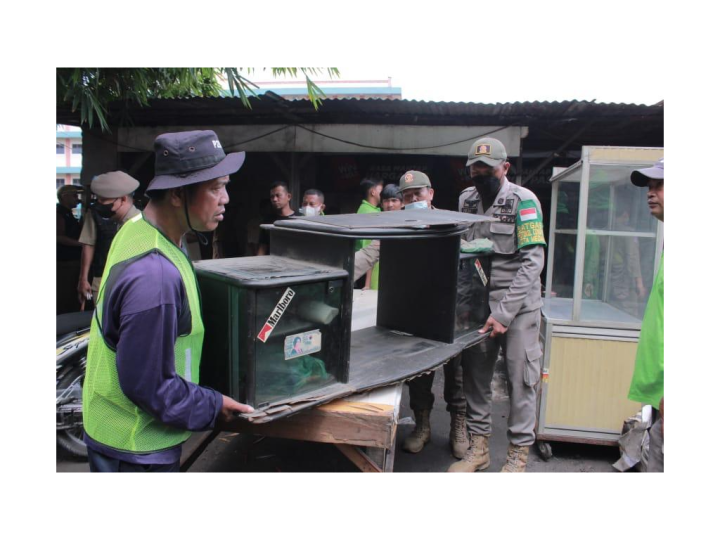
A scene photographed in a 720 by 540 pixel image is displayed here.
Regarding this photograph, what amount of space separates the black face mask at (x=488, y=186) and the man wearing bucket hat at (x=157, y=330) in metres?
1.83

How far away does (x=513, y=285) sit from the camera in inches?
111

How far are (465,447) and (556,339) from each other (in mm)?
1029

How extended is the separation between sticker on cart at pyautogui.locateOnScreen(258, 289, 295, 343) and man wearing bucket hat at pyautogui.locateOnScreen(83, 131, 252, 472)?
21 cm

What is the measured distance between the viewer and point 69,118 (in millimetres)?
6949

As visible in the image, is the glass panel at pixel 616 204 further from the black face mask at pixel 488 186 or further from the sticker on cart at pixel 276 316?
the sticker on cart at pixel 276 316

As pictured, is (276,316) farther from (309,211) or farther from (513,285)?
(309,211)

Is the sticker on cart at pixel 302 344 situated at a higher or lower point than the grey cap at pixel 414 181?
lower

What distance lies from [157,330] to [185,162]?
1.74 ft

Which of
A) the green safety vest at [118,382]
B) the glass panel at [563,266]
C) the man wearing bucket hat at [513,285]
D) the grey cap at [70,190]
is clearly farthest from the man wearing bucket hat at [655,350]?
the grey cap at [70,190]

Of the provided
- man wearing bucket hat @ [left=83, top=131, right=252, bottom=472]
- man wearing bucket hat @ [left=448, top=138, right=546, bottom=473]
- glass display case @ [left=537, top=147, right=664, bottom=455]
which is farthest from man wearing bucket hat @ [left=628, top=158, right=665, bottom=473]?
man wearing bucket hat @ [left=83, top=131, right=252, bottom=472]

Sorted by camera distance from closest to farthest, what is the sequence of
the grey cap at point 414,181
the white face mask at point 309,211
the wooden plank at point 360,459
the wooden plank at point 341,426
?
the wooden plank at point 341,426 → the wooden plank at point 360,459 → the grey cap at point 414,181 → the white face mask at point 309,211

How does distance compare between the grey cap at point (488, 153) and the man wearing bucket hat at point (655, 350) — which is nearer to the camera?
the man wearing bucket hat at point (655, 350)

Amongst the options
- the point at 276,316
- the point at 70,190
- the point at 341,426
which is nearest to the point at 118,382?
the point at 276,316

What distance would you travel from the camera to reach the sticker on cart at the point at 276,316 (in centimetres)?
161
